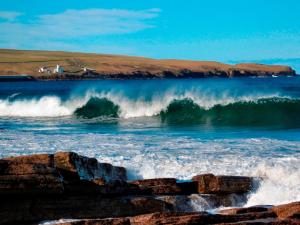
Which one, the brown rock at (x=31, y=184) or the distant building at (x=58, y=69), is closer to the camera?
the brown rock at (x=31, y=184)

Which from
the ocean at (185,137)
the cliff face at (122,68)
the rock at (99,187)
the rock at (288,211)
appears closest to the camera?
the rock at (288,211)

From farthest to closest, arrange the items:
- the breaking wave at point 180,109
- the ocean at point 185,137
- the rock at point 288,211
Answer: the breaking wave at point 180,109 → the ocean at point 185,137 → the rock at point 288,211

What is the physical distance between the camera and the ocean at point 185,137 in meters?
13.7

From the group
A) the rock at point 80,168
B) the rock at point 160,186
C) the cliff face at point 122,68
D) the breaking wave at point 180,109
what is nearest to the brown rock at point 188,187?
the rock at point 160,186

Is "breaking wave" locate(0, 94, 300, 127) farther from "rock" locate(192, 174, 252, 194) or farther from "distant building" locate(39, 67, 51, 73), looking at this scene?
"distant building" locate(39, 67, 51, 73)

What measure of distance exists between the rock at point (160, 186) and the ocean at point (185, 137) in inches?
61.2

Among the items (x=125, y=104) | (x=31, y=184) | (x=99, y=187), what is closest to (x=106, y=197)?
(x=99, y=187)

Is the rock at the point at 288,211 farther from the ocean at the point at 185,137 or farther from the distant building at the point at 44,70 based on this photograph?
the distant building at the point at 44,70

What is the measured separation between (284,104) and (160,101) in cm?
751

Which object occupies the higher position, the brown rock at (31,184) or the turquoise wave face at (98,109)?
the brown rock at (31,184)

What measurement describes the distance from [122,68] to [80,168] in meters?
162

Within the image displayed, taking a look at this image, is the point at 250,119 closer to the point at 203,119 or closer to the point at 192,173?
the point at 203,119

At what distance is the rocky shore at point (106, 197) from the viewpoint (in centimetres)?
840

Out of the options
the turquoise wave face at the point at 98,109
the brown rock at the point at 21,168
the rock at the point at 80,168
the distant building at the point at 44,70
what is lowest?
the turquoise wave face at the point at 98,109
